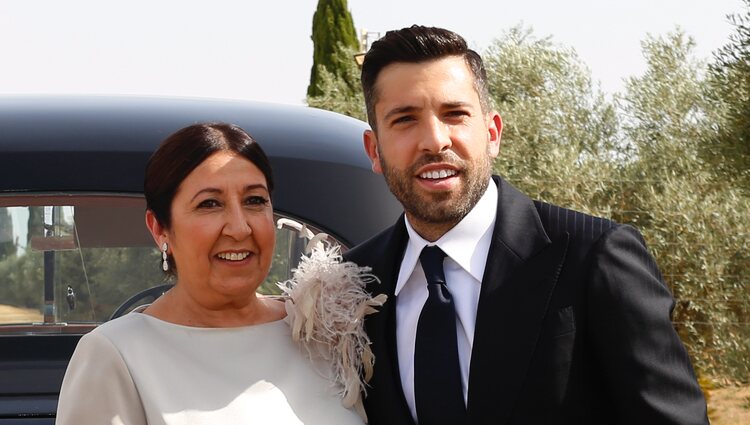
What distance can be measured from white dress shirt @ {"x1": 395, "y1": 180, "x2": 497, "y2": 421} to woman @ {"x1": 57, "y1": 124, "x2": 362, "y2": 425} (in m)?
0.22

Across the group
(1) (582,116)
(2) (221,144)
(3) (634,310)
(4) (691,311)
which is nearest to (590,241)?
(3) (634,310)

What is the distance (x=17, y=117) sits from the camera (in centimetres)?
356

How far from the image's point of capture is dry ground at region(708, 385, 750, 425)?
10.6 metres

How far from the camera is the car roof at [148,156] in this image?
3.39m

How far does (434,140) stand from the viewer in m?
2.76

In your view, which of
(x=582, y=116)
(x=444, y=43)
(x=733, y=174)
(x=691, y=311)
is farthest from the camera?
(x=582, y=116)

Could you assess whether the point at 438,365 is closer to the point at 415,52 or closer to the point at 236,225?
the point at 236,225

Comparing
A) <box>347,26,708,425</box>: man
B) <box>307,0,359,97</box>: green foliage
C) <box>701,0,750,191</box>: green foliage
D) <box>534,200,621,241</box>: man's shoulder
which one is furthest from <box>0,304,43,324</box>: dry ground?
<box>307,0,359,97</box>: green foliage

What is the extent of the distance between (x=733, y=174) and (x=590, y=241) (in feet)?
23.5

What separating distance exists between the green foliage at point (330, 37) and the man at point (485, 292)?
653 inches

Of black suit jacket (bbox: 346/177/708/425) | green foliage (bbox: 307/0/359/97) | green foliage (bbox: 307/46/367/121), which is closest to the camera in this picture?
black suit jacket (bbox: 346/177/708/425)

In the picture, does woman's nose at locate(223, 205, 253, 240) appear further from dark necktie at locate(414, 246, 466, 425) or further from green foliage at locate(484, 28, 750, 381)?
green foliage at locate(484, 28, 750, 381)

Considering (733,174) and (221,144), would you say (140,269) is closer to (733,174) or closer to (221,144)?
(221,144)

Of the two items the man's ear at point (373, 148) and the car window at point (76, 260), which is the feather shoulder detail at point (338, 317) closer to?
the man's ear at point (373, 148)
